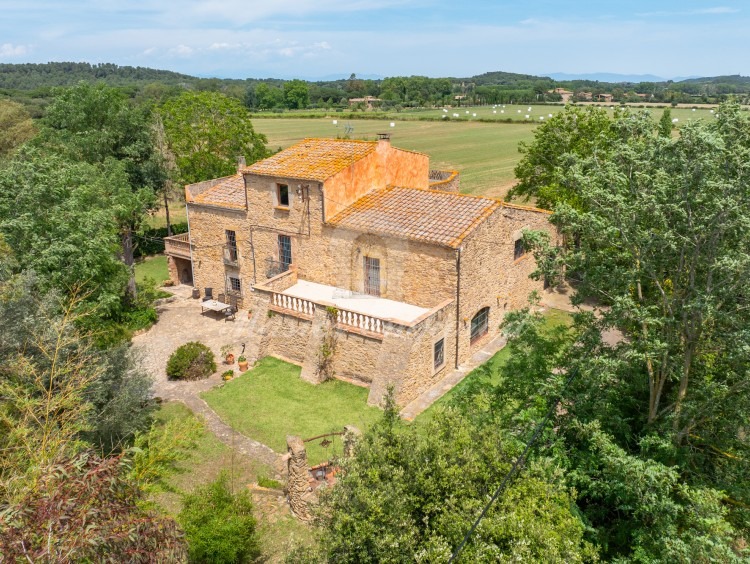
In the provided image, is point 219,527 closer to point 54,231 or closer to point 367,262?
point 54,231

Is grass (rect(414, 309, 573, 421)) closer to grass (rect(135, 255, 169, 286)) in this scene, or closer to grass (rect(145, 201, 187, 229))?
grass (rect(135, 255, 169, 286))

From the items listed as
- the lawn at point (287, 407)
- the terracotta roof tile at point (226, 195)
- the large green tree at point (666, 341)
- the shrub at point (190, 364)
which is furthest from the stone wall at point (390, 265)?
the large green tree at point (666, 341)

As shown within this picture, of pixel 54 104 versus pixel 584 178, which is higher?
pixel 54 104

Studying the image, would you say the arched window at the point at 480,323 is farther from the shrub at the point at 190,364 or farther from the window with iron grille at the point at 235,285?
the window with iron grille at the point at 235,285

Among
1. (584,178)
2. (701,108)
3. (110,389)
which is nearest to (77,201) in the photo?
(110,389)

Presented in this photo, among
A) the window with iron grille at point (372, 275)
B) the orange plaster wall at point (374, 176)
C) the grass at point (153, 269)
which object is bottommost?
the grass at point (153, 269)

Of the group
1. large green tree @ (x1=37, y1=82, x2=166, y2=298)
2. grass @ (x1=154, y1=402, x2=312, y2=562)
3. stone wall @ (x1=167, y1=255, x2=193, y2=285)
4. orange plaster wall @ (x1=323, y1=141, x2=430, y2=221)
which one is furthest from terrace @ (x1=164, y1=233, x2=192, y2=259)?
grass @ (x1=154, y1=402, x2=312, y2=562)

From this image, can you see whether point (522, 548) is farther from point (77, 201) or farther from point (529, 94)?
point (529, 94)
